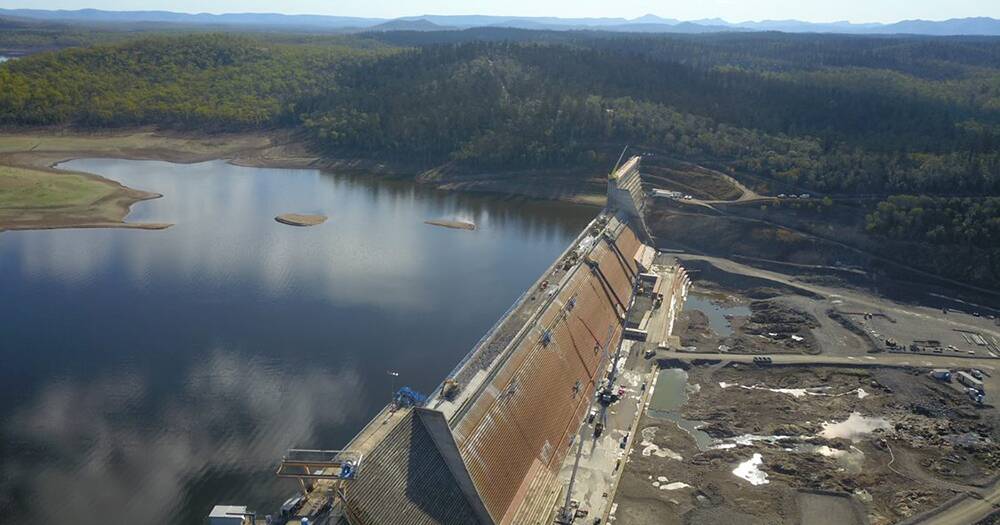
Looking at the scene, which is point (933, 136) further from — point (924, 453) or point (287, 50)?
point (287, 50)

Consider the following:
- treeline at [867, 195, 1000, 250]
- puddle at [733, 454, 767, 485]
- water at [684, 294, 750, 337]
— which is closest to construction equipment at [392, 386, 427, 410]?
puddle at [733, 454, 767, 485]

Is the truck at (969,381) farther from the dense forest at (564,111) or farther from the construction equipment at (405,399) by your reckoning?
the construction equipment at (405,399)

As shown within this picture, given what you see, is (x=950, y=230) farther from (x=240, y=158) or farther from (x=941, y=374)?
(x=240, y=158)

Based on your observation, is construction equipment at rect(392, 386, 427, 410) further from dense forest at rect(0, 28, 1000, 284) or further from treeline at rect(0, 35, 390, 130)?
treeline at rect(0, 35, 390, 130)

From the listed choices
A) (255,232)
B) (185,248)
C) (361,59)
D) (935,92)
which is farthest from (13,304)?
(935,92)

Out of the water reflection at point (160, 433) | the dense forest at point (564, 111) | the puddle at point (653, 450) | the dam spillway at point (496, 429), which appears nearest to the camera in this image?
the dam spillway at point (496, 429)

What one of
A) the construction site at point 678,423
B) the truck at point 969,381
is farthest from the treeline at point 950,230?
the truck at point 969,381

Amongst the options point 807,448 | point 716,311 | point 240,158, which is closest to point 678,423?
point 807,448
